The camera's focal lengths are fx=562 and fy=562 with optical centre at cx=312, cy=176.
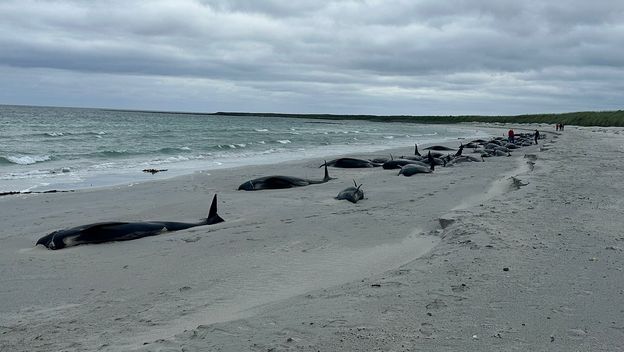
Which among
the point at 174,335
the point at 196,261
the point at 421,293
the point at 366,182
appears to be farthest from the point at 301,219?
the point at 366,182

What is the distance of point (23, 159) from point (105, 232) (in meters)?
17.8

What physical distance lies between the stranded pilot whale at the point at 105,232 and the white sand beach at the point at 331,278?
234mm

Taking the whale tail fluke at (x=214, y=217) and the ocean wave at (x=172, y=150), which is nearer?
the whale tail fluke at (x=214, y=217)

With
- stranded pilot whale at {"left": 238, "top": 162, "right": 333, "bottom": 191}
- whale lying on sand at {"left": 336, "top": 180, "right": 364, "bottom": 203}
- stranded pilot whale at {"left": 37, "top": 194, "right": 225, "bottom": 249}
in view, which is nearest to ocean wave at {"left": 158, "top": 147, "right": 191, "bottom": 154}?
stranded pilot whale at {"left": 238, "top": 162, "right": 333, "bottom": 191}

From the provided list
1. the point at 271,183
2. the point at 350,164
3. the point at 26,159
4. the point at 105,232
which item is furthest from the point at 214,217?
the point at 26,159

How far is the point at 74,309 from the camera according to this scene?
16.6 feet

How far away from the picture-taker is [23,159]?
23.4 m

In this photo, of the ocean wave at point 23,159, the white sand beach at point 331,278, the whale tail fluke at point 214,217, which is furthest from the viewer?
the ocean wave at point 23,159

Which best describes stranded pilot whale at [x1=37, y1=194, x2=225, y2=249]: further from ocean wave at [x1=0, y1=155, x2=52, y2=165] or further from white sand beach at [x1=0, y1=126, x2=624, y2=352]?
ocean wave at [x1=0, y1=155, x2=52, y2=165]

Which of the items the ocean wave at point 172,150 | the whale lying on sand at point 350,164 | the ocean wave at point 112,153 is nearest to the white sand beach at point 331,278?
the whale lying on sand at point 350,164

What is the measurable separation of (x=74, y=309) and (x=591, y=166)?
53.8 feet

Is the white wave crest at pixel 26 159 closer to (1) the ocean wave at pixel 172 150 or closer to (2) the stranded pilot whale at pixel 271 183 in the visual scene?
(1) the ocean wave at pixel 172 150

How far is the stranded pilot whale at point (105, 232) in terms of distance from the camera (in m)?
7.74

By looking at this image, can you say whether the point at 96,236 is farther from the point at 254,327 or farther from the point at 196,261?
the point at 254,327
